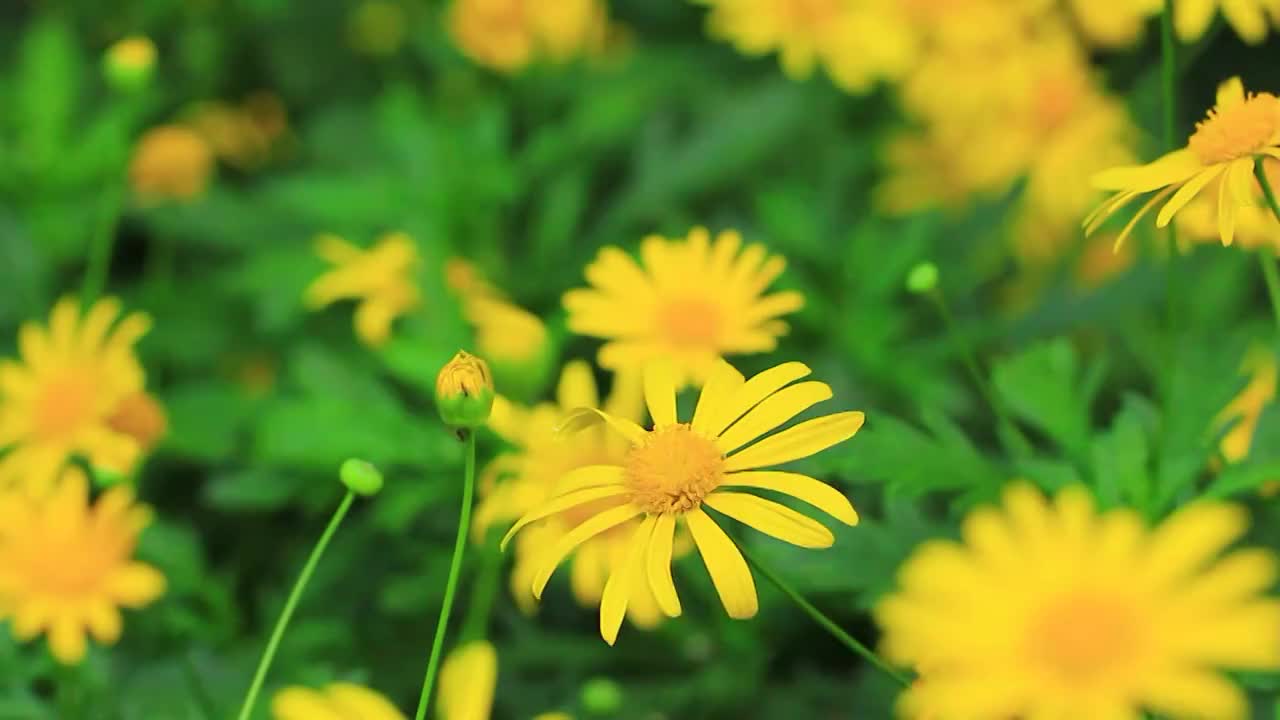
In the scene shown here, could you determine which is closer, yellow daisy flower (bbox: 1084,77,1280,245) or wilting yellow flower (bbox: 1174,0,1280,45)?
yellow daisy flower (bbox: 1084,77,1280,245)

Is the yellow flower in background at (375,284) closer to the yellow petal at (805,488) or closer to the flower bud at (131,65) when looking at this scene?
the flower bud at (131,65)

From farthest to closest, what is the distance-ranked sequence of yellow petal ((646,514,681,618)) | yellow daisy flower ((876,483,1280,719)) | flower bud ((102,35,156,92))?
flower bud ((102,35,156,92))
yellow petal ((646,514,681,618))
yellow daisy flower ((876,483,1280,719))

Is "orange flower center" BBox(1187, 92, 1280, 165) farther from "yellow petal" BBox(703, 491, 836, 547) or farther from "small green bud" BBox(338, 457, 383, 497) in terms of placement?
"small green bud" BBox(338, 457, 383, 497)

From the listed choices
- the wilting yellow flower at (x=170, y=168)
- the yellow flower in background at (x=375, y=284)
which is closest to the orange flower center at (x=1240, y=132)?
the yellow flower in background at (x=375, y=284)

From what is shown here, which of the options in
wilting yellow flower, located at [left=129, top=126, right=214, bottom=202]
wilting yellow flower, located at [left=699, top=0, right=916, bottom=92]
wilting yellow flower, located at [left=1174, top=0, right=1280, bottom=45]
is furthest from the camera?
wilting yellow flower, located at [left=129, top=126, right=214, bottom=202]

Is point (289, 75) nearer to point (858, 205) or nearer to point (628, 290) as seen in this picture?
point (858, 205)

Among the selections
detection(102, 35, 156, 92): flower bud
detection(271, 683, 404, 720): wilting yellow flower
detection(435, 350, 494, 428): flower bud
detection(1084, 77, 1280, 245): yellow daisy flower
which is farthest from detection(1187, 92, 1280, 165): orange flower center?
detection(102, 35, 156, 92): flower bud
